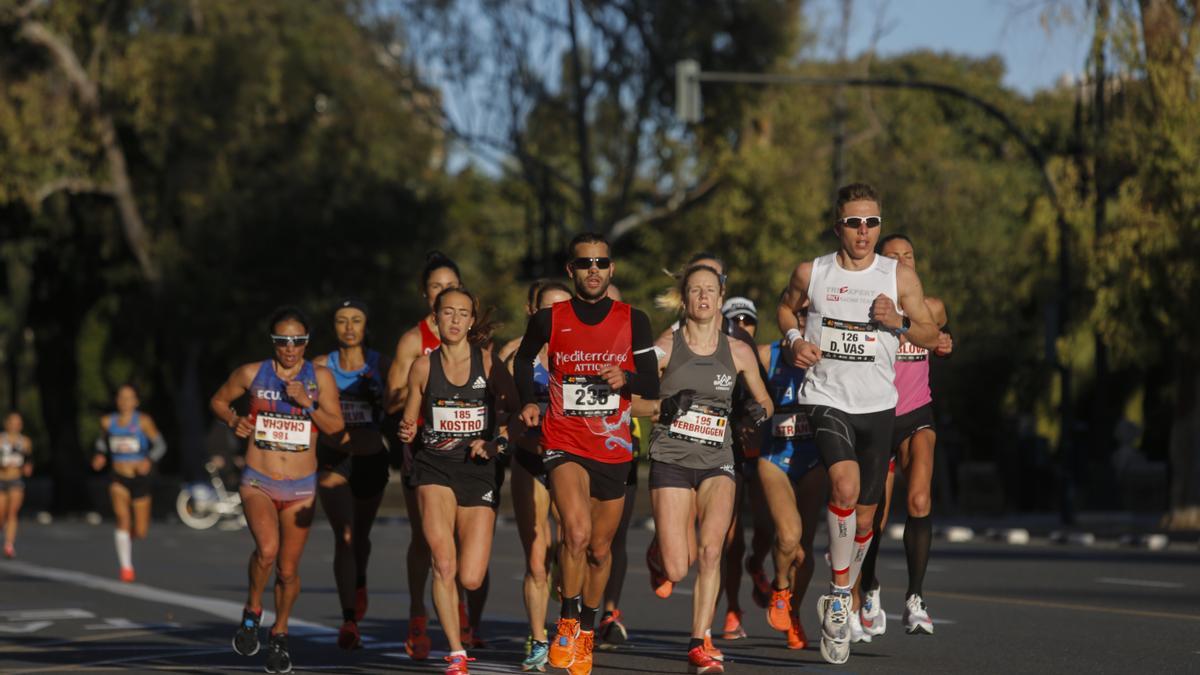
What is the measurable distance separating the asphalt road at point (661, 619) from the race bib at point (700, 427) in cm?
116

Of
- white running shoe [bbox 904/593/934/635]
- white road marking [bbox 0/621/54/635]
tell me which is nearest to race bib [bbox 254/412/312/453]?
white running shoe [bbox 904/593/934/635]

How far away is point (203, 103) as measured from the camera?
141 ft

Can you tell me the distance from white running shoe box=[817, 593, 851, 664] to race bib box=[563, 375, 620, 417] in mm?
1502

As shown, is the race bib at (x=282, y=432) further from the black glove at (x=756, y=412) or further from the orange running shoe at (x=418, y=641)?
the black glove at (x=756, y=412)

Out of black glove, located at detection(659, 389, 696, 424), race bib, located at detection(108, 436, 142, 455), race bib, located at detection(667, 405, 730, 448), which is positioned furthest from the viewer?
race bib, located at detection(108, 436, 142, 455)

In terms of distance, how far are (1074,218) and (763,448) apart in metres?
17.6

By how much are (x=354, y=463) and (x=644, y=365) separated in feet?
9.10

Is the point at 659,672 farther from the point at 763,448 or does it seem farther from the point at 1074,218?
the point at 1074,218

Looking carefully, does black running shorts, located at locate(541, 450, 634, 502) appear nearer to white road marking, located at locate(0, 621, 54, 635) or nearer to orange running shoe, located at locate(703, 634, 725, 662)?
orange running shoe, located at locate(703, 634, 725, 662)

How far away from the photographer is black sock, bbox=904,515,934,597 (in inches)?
453

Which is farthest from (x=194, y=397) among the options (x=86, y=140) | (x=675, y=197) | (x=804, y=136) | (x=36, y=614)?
(x=36, y=614)

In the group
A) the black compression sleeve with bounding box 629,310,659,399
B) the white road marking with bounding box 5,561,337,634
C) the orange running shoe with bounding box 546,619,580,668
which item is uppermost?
the black compression sleeve with bounding box 629,310,659,399

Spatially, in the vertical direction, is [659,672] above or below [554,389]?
below

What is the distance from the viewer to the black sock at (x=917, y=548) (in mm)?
11500
